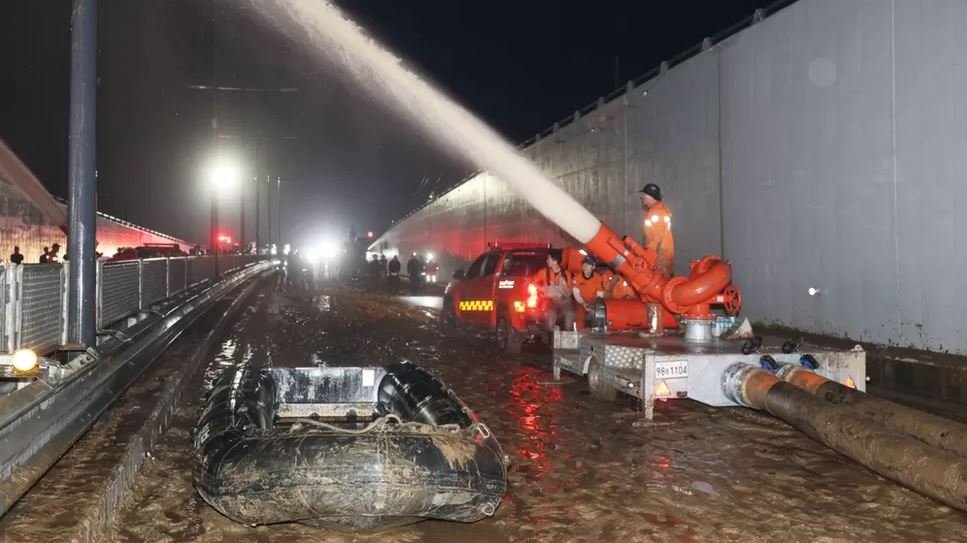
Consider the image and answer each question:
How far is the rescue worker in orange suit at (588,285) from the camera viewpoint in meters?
11.3

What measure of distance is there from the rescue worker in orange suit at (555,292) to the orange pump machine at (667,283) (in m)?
1.92

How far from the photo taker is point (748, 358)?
789 cm

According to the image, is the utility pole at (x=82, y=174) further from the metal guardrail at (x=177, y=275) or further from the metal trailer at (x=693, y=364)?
the metal guardrail at (x=177, y=275)

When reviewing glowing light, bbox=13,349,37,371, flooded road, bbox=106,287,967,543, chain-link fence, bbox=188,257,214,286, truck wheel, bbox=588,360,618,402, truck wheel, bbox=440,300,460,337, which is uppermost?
chain-link fence, bbox=188,257,214,286

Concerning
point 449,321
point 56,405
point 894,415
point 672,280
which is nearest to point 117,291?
point 56,405

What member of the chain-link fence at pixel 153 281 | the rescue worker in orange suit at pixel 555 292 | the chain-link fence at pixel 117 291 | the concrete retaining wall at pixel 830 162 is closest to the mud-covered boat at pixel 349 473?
the chain-link fence at pixel 117 291

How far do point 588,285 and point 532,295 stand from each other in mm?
1819

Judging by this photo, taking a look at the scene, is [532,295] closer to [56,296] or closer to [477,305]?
[477,305]

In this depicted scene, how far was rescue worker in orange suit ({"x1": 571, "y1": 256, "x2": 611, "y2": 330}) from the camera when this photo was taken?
444 inches

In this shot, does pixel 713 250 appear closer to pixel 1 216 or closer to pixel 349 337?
pixel 349 337

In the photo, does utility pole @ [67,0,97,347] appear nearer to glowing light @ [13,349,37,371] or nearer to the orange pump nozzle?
glowing light @ [13,349,37,371]

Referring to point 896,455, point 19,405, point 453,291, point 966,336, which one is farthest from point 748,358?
point 453,291

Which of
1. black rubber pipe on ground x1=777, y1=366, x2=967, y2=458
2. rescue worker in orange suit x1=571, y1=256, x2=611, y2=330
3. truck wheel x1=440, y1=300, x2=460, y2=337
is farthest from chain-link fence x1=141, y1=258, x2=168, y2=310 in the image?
black rubber pipe on ground x1=777, y1=366, x2=967, y2=458

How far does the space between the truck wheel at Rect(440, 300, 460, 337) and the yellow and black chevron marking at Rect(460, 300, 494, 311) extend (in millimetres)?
795
